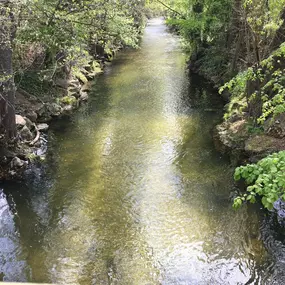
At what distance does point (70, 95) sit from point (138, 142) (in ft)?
21.2

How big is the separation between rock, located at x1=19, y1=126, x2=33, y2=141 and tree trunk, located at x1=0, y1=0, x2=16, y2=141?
112 cm

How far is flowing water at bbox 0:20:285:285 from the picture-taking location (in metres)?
7.21

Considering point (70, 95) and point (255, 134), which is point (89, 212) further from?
point (70, 95)

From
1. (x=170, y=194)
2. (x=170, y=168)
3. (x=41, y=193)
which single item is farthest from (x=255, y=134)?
(x=41, y=193)

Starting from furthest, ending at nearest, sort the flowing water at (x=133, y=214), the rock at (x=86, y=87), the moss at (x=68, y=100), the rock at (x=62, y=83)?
1. the rock at (x=86, y=87)
2. the rock at (x=62, y=83)
3. the moss at (x=68, y=100)
4. the flowing water at (x=133, y=214)

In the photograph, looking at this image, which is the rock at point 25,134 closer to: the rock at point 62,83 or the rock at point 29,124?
the rock at point 29,124

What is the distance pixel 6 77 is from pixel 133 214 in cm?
535

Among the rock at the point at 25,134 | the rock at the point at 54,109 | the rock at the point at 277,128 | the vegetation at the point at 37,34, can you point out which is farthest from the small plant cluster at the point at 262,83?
the rock at the point at 54,109

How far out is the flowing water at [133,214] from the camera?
7207 mm

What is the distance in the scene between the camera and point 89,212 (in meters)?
9.15

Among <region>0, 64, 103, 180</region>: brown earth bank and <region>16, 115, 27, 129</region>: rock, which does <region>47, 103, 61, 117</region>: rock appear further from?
<region>16, 115, 27, 129</region>: rock

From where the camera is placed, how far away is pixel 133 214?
910 centimetres

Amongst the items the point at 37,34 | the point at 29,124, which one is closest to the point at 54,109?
the point at 29,124

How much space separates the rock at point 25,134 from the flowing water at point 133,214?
1.04 metres
